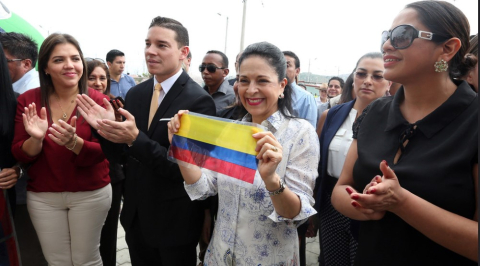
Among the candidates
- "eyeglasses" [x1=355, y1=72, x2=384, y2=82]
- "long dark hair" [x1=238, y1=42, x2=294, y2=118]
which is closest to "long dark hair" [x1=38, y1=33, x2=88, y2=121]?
"long dark hair" [x1=238, y1=42, x2=294, y2=118]

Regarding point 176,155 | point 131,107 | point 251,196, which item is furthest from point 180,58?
point 251,196

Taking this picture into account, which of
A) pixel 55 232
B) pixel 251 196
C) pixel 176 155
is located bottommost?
pixel 55 232

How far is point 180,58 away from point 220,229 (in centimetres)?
139

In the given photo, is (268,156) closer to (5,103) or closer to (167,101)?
(167,101)

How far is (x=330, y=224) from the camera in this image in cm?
245

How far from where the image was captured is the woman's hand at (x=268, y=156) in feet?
4.48

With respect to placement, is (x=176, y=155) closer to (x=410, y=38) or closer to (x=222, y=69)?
(x=410, y=38)

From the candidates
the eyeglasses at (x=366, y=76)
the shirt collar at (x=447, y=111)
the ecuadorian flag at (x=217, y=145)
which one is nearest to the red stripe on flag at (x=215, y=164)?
the ecuadorian flag at (x=217, y=145)

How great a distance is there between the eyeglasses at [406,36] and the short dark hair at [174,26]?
1.60 meters

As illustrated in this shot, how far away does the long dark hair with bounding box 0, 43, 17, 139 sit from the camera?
7.73ft

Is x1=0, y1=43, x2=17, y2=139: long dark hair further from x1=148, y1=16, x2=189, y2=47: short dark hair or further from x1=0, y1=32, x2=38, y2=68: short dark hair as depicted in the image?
x1=0, y1=32, x2=38, y2=68: short dark hair

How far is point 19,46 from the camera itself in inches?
135

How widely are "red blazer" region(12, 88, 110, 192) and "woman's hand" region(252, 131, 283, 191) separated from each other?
1.59 m

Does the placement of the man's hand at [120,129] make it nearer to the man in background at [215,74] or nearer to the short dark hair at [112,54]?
the man in background at [215,74]
